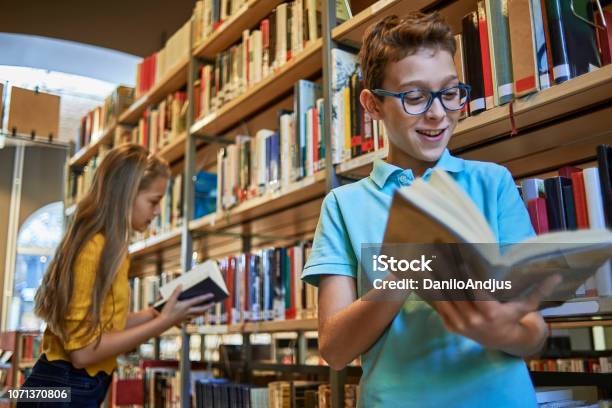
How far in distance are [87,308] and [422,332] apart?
114 centimetres

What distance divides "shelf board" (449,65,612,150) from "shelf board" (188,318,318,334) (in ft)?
2.36

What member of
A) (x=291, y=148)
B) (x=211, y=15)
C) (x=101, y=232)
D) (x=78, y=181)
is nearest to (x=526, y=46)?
(x=291, y=148)

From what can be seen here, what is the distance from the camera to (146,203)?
1866mm

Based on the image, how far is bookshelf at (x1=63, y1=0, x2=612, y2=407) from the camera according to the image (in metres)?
1.15

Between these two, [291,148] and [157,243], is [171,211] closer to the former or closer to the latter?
[157,243]

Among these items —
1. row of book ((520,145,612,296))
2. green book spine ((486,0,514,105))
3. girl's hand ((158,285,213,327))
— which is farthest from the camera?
girl's hand ((158,285,213,327))

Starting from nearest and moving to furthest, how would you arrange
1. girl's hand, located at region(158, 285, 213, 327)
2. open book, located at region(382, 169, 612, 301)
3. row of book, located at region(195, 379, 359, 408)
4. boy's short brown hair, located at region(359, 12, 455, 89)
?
open book, located at region(382, 169, 612, 301) < boy's short brown hair, located at region(359, 12, 455, 89) < row of book, located at region(195, 379, 359, 408) < girl's hand, located at region(158, 285, 213, 327)

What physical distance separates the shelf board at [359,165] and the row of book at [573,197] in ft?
1.34

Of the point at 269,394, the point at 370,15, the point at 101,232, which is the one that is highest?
the point at 370,15

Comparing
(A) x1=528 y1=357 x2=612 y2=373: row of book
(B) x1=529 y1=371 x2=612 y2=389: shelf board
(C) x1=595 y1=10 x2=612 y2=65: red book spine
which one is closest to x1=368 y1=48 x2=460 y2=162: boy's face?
(C) x1=595 y1=10 x2=612 y2=65: red book spine

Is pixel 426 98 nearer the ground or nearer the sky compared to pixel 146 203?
nearer the ground

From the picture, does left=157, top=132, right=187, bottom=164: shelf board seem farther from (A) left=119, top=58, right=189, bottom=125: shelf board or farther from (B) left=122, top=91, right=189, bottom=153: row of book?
(A) left=119, top=58, right=189, bottom=125: shelf board

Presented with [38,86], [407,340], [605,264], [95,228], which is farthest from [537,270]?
[38,86]

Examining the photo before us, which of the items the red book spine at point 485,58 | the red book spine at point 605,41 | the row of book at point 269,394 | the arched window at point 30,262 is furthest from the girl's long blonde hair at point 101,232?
the red book spine at point 605,41
